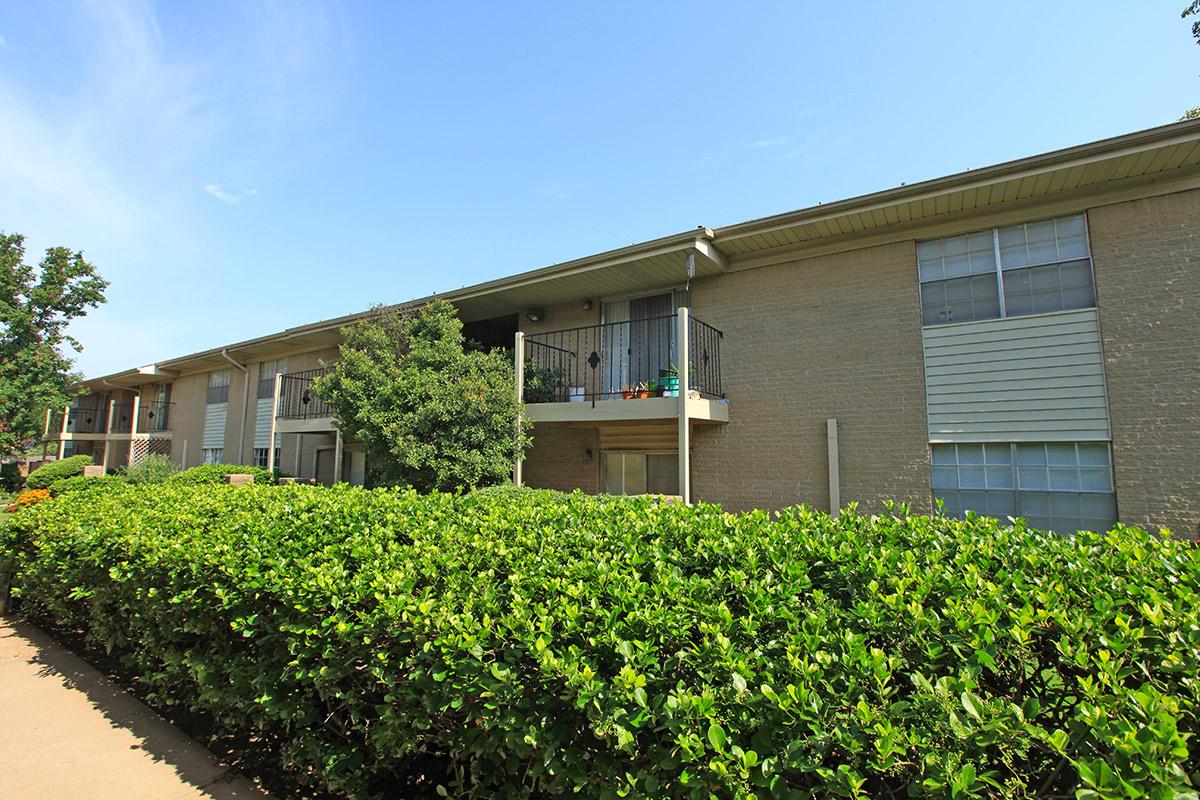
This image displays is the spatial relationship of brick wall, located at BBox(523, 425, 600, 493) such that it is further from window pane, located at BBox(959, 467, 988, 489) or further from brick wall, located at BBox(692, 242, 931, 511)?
window pane, located at BBox(959, 467, 988, 489)

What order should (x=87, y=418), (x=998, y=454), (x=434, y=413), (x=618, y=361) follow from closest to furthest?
(x=998, y=454) < (x=434, y=413) < (x=618, y=361) < (x=87, y=418)

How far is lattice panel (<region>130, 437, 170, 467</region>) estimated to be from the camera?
23922 mm

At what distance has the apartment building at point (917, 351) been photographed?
6.48m

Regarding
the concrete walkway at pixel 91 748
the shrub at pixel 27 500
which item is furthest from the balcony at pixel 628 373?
the shrub at pixel 27 500

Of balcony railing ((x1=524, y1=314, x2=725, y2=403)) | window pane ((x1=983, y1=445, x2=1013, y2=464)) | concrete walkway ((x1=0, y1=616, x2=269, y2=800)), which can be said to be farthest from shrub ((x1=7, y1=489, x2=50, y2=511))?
window pane ((x1=983, y1=445, x2=1013, y2=464))

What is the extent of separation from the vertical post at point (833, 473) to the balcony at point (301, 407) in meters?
11.3

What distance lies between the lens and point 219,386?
21.4 metres

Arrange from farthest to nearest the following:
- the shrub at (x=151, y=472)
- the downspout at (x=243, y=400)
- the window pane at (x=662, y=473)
Answer: the downspout at (x=243, y=400), the shrub at (x=151, y=472), the window pane at (x=662, y=473)

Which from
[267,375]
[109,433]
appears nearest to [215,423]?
[267,375]

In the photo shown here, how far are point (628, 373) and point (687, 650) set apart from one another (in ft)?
29.1

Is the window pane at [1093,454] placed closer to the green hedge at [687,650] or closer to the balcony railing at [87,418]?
the green hedge at [687,650]

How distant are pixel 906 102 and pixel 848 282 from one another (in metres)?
2.54

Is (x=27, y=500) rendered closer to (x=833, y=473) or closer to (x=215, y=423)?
(x=215, y=423)

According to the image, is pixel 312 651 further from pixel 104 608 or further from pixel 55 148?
pixel 55 148
